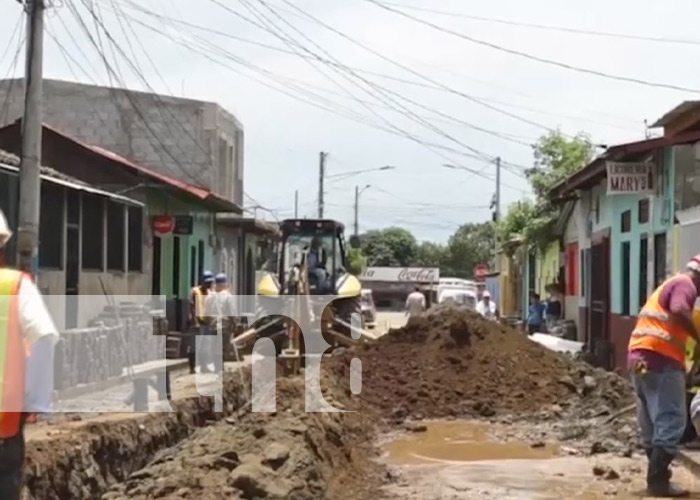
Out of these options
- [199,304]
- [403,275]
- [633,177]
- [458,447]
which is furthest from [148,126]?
[403,275]

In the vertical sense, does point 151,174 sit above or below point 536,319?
above

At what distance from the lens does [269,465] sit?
35.7ft

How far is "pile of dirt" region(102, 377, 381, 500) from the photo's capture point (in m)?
9.90

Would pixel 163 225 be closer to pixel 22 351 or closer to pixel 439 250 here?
pixel 22 351

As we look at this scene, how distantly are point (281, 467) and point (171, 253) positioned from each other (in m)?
23.4

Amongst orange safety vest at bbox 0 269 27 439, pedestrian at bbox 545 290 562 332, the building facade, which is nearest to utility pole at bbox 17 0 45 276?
the building facade

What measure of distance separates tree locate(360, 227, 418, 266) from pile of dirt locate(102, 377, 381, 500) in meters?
86.4

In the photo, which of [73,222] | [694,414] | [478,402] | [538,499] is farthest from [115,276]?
[694,414]

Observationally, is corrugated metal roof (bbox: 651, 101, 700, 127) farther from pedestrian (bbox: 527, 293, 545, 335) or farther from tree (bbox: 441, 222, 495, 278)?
tree (bbox: 441, 222, 495, 278)

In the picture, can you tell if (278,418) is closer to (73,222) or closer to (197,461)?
(197,461)

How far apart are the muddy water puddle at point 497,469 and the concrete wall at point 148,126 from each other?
26.5 metres

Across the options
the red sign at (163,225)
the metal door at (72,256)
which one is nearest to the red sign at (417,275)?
the red sign at (163,225)

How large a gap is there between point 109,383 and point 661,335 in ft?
39.3

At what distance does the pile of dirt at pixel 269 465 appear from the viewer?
32.5 ft
